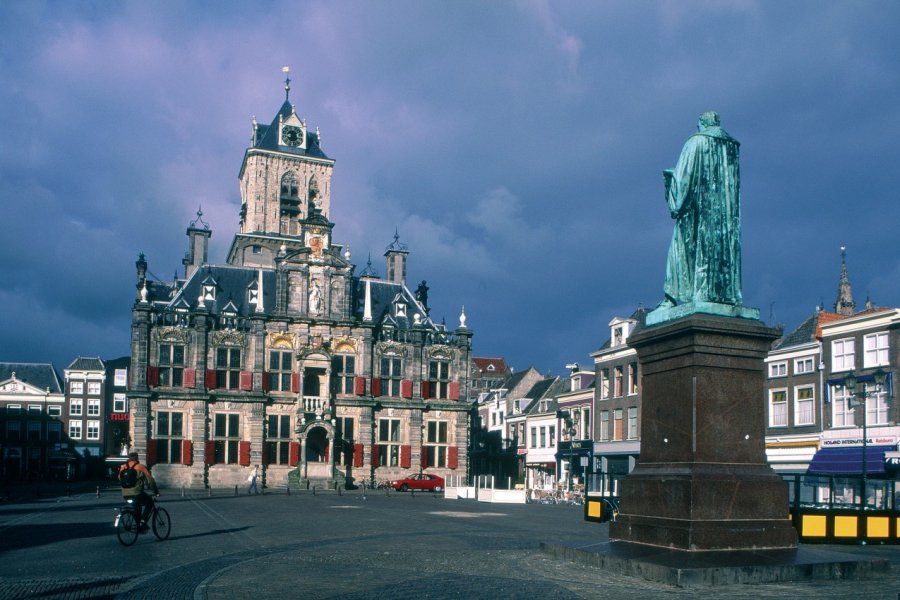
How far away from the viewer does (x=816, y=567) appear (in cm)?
1115

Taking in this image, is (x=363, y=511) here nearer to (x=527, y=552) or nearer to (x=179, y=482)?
(x=527, y=552)

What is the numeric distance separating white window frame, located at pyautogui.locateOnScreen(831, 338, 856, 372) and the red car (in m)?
25.4

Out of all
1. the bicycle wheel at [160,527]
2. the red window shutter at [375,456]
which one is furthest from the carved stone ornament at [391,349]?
the bicycle wheel at [160,527]

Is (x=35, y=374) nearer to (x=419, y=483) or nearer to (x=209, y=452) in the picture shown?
(x=209, y=452)

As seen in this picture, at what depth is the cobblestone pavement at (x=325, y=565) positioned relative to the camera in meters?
10.6

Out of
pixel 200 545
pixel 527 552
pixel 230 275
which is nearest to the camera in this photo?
pixel 527 552

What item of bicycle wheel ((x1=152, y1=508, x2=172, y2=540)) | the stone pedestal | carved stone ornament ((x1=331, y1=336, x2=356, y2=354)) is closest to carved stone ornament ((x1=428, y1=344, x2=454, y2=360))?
carved stone ornament ((x1=331, y1=336, x2=356, y2=354))

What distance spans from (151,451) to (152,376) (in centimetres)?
446

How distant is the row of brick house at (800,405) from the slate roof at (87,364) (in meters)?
50.9

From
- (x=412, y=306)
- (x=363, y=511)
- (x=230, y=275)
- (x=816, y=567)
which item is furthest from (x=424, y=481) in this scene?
(x=816, y=567)

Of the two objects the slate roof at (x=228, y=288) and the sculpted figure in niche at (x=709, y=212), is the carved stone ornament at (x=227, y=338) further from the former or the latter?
the sculpted figure in niche at (x=709, y=212)

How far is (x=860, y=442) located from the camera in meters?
37.5

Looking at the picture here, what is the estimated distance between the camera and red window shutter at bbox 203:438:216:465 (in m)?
53.3

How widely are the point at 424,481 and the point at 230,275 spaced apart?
61.1ft
